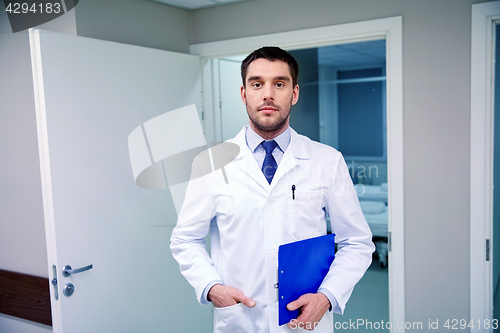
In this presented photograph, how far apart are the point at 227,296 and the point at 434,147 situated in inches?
50.8

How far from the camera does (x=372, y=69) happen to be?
6.29m

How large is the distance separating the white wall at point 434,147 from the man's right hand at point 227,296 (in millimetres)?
1126

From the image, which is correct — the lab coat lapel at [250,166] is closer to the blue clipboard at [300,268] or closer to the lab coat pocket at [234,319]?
the blue clipboard at [300,268]

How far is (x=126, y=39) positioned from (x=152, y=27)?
8.9 inches

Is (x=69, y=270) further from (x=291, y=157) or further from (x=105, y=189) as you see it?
(x=291, y=157)

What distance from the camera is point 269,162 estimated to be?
1464 millimetres

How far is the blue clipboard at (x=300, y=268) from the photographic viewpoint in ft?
4.04

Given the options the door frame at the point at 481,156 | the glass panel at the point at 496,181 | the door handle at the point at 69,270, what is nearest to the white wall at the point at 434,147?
the door frame at the point at 481,156

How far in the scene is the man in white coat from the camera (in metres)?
1.35

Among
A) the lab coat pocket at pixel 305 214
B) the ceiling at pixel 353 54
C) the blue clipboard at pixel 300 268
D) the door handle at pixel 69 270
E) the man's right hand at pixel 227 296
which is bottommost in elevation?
the door handle at pixel 69 270

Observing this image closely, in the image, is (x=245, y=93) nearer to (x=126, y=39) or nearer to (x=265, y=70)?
(x=265, y=70)

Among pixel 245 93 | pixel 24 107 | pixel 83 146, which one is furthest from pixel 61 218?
pixel 245 93

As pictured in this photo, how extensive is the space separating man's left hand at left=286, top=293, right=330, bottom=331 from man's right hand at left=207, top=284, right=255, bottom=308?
0.14m

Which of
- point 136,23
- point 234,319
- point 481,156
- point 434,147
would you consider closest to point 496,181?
point 481,156
